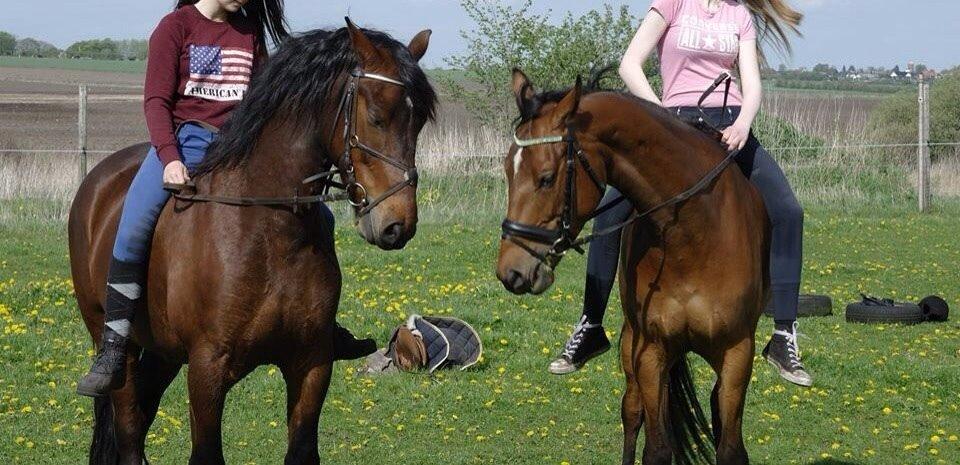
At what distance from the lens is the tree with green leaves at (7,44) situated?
328 feet

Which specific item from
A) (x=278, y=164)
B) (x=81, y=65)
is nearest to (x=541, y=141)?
(x=278, y=164)

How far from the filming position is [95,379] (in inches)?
228

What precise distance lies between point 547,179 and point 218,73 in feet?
5.24

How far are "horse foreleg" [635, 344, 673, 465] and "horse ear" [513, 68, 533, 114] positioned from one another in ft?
4.29

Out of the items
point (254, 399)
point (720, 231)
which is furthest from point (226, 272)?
point (254, 399)

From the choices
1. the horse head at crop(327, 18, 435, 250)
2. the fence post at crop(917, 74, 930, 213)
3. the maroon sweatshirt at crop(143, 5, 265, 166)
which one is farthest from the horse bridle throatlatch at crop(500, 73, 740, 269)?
the fence post at crop(917, 74, 930, 213)

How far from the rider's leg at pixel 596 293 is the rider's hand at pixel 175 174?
2.01m

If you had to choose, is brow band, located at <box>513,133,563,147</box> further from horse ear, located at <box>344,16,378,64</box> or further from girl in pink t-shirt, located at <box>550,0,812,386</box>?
girl in pink t-shirt, located at <box>550,0,812,386</box>

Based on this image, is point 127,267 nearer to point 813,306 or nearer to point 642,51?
point 642,51

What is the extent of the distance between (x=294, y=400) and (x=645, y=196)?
1.73 meters

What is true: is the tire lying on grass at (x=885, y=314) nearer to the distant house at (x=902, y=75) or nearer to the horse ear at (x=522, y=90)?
the horse ear at (x=522, y=90)

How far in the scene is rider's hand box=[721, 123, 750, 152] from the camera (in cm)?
597

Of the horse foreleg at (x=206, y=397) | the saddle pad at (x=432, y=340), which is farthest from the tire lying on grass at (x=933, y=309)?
the horse foreleg at (x=206, y=397)

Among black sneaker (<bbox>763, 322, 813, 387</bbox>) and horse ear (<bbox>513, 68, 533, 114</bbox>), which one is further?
black sneaker (<bbox>763, 322, 813, 387</bbox>)
